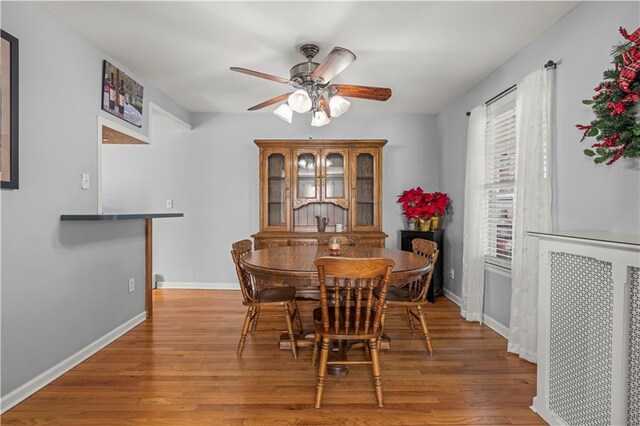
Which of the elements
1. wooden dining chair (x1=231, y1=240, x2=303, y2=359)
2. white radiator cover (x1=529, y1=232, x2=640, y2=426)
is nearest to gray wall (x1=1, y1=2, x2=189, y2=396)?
wooden dining chair (x1=231, y1=240, x2=303, y2=359)

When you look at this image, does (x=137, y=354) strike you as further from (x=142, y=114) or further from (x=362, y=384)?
(x=142, y=114)

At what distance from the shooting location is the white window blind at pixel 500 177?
2789 millimetres

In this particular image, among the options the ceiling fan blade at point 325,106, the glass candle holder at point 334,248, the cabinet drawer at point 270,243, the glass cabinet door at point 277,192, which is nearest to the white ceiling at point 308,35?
the ceiling fan blade at point 325,106

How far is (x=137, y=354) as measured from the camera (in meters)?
2.46

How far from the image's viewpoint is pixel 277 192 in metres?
4.12

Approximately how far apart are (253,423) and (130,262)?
2072mm

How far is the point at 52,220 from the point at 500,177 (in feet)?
11.5

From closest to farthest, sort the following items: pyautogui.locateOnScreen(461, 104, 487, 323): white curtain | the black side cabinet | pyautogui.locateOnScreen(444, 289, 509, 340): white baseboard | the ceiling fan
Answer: the ceiling fan, pyautogui.locateOnScreen(444, 289, 509, 340): white baseboard, pyautogui.locateOnScreen(461, 104, 487, 323): white curtain, the black side cabinet

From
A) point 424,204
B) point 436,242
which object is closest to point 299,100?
point 424,204

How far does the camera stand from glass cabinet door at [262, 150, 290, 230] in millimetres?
4043

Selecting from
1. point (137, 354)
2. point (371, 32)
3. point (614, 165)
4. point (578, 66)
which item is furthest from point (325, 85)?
point (137, 354)

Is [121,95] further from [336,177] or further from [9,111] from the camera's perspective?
[336,177]

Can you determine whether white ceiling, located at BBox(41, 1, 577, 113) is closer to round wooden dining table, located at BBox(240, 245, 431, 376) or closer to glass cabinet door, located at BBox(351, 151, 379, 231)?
glass cabinet door, located at BBox(351, 151, 379, 231)

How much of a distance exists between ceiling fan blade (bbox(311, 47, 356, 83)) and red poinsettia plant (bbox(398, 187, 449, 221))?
2.16 m
